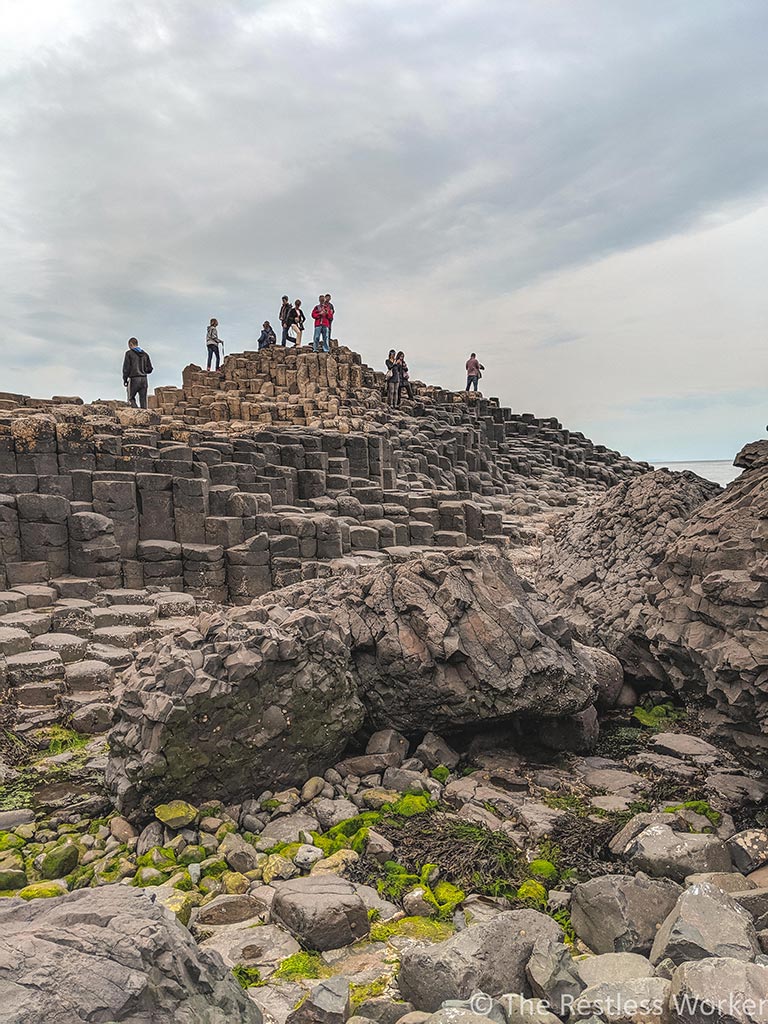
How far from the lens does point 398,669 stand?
6.67 meters

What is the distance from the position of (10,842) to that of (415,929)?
333 centimetres

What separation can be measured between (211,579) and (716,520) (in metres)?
10.3

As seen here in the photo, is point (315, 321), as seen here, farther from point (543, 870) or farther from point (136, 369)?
point (543, 870)

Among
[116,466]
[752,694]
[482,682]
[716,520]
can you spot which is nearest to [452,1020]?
[752,694]

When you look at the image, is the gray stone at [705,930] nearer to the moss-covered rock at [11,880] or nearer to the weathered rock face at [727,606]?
the weathered rock face at [727,606]

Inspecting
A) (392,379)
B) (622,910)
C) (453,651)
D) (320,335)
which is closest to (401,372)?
(392,379)

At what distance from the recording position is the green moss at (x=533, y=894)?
4387 mm

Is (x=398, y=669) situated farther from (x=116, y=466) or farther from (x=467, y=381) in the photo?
(x=467, y=381)

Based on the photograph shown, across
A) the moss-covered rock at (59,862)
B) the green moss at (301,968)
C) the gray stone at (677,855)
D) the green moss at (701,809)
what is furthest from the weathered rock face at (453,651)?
the green moss at (301,968)

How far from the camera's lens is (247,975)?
360 centimetres

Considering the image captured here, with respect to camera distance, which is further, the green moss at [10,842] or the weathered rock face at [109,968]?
the green moss at [10,842]

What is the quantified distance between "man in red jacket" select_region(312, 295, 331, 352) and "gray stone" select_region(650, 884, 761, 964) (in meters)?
30.5

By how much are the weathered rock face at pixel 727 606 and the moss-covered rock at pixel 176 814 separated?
160 inches

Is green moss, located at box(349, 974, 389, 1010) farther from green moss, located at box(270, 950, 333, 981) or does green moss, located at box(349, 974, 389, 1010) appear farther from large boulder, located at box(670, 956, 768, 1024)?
large boulder, located at box(670, 956, 768, 1024)
